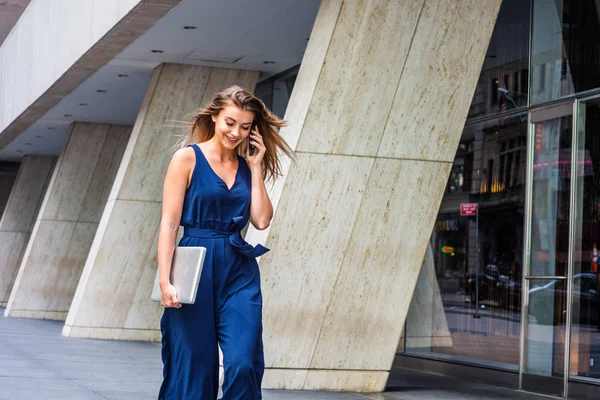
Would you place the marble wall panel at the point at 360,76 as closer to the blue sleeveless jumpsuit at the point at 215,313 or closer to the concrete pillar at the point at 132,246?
the blue sleeveless jumpsuit at the point at 215,313

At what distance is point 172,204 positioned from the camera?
4828mm

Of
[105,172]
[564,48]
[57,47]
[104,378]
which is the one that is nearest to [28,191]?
[105,172]

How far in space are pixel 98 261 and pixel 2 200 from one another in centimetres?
2221

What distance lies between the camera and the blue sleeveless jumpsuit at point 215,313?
4609 mm

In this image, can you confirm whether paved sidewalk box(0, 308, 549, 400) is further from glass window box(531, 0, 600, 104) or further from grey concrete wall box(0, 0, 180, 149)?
grey concrete wall box(0, 0, 180, 149)

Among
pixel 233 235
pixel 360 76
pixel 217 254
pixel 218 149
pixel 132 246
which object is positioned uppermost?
pixel 360 76

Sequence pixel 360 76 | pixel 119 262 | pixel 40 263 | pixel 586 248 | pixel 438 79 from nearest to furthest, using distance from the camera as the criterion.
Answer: pixel 360 76 < pixel 438 79 < pixel 586 248 < pixel 119 262 < pixel 40 263

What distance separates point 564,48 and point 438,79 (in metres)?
2.25

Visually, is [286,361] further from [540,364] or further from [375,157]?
[540,364]

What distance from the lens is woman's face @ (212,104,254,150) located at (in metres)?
4.92

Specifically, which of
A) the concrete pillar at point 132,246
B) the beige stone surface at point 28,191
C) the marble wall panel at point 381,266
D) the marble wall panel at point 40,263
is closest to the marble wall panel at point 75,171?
the marble wall panel at point 40,263

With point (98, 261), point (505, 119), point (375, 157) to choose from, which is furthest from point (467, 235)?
point (98, 261)

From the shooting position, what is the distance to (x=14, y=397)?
8.11 meters

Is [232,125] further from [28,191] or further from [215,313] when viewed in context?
[28,191]
